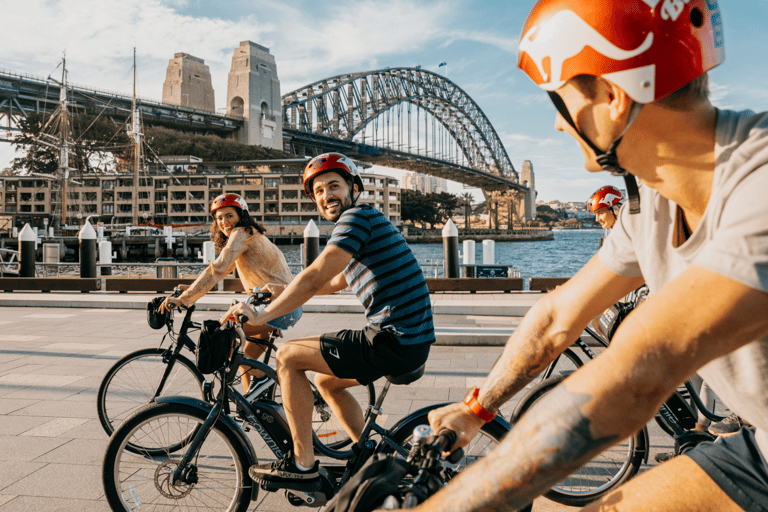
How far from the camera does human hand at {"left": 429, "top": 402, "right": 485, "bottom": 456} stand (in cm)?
136

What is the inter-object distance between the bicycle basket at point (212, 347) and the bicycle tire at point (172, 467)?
8.4 inches

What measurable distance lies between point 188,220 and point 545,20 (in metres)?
80.7

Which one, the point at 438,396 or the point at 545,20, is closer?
the point at 545,20

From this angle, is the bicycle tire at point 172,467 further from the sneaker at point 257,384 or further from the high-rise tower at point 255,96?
the high-rise tower at point 255,96

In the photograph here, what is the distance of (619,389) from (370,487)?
1.47 feet

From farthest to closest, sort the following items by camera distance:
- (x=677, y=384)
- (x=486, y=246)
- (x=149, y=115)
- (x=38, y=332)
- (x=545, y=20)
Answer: (x=149, y=115) < (x=486, y=246) < (x=38, y=332) < (x=545, y=20) < (x=677, y=384)

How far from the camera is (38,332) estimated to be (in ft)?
27.5

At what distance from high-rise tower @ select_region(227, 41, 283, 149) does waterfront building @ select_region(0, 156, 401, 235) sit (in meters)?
11.5

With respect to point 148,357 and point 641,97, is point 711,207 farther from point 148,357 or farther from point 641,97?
point 148,357

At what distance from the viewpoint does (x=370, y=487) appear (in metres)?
0.99

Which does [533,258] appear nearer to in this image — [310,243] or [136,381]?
[310,243]

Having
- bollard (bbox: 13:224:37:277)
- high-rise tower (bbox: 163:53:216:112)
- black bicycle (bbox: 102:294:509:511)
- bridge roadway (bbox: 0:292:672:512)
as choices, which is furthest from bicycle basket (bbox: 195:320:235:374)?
high-rise tower (bbox: 163:53:216:112)

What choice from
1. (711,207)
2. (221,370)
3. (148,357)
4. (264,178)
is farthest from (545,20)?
(264,178)

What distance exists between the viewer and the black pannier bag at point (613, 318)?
331 centimetres
